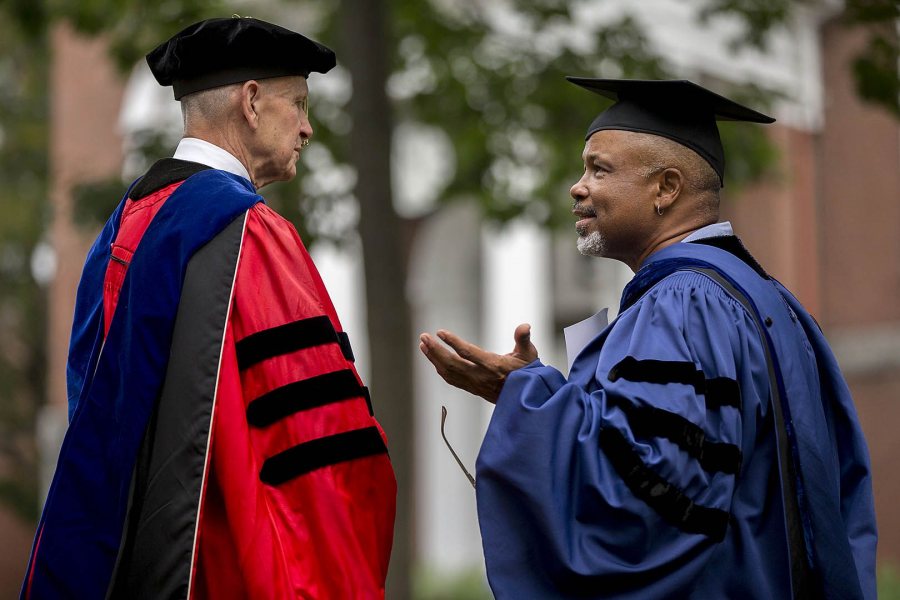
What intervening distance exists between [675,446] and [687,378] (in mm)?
177

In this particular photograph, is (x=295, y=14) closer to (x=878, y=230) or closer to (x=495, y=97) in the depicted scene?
(x=495, y=97)

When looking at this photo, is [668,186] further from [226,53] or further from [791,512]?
[226,53]

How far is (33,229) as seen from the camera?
58.2 feet

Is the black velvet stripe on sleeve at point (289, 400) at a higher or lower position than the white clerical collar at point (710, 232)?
lower

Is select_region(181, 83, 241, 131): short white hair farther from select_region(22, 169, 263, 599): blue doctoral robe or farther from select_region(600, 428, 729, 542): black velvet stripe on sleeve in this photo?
select_region(600, 428, 729, 542): black velvet stripe on sleeve

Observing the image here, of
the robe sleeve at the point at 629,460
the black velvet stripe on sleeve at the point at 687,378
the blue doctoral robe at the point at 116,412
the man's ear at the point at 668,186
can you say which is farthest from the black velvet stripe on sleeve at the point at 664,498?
the blue doctoral robe at the point at 116,412

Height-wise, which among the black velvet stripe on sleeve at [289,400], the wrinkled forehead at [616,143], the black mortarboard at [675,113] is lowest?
the black velvet stripe on sleeve at [289,400]

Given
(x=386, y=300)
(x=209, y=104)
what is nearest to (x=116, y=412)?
(x=209, y=104)

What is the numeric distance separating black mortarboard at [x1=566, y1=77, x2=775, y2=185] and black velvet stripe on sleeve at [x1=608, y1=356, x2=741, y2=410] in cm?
72

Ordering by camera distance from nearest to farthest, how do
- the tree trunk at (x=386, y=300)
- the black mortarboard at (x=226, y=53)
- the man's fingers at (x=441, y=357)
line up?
1. the man's fingers at (x=441, y=357)
2. the black mortarboard at (x=226, y=53)
3. the tree trunk at (x=386, y=300)

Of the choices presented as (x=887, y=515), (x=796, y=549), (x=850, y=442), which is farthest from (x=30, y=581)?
(x=887, y=515)

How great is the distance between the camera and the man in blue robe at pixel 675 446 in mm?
3047

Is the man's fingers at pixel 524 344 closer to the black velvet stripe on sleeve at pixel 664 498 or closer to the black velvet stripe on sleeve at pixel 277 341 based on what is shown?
the black velvet stripe on sleeve at pixel 664 498

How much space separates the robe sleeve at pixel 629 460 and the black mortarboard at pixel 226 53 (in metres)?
1.10
